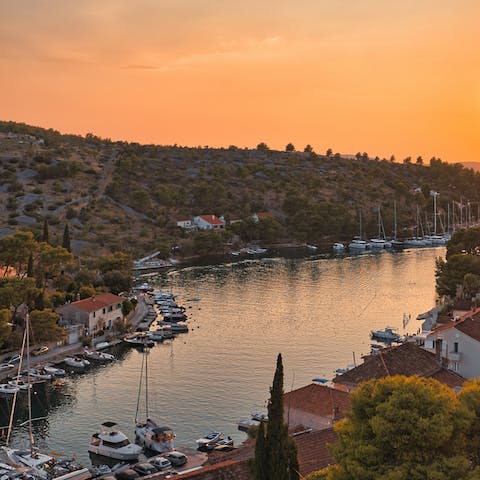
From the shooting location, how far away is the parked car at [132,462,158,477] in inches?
1308

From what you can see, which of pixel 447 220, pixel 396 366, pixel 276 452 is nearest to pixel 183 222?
pixel 447 220

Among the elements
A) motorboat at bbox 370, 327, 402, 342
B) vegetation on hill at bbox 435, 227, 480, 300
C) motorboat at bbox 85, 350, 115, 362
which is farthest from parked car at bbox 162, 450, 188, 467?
vegetation on hill at bbox 435, 227, 480, 300

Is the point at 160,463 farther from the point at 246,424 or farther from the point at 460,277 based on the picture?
the point at 460,277

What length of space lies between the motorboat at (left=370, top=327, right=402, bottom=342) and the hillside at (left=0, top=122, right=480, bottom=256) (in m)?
52.5

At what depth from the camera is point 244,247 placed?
11838cm

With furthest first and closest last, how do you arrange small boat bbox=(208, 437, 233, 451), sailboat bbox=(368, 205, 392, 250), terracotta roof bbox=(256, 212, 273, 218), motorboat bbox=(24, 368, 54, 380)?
terracotta roof bbox=(256, 212, 273, 218) < sailboat bbox=(368, 205, 392, 250) < motorboat bbox=(24, 368, 54, 380) < small boat bbox=(208, 437, 233, 451)

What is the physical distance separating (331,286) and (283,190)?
70.0 m

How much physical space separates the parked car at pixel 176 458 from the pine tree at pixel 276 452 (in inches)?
632

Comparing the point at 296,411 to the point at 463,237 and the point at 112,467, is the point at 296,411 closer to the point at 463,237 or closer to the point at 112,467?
the point at 112,467

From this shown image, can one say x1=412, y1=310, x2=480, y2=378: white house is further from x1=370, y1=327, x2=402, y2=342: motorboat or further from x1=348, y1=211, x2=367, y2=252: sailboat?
x1=348, y1=211, x2=367, y2=252: sailboat

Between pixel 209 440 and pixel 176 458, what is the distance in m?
2.75

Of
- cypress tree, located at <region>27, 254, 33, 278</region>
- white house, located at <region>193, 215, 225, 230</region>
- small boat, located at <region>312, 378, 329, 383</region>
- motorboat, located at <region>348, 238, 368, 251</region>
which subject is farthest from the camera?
white house, located at <region>193, 215, 225, 230</region>

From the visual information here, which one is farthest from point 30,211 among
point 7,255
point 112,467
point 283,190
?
point 112,467

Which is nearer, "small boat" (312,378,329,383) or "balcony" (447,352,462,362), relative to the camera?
"balcony" (447,352,462,362)
